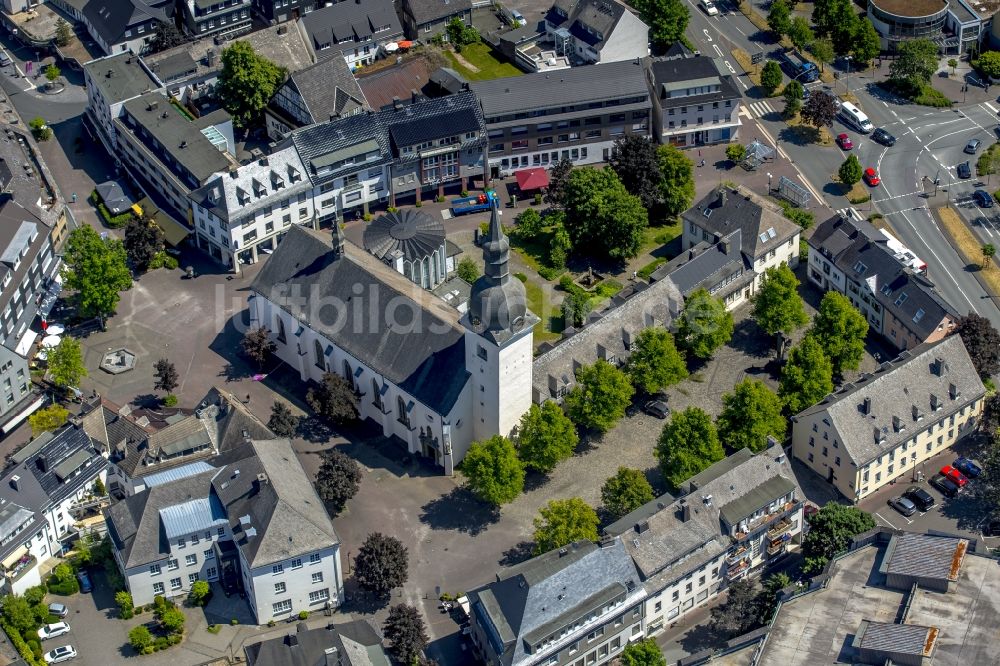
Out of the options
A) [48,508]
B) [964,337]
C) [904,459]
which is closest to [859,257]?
[964,337]

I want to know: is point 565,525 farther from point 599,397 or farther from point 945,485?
point 945,485

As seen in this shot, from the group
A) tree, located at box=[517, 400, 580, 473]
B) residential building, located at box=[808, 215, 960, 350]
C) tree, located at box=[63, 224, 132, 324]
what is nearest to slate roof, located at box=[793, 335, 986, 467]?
residential building, located at box=[808, 215, 960, 350]

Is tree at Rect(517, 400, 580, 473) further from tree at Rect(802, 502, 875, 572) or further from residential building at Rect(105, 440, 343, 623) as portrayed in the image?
tree at Rect(802, 502, 875, 572)

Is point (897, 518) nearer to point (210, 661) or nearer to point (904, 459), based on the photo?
point (904, 459)

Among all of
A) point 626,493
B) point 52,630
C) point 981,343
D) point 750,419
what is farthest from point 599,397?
point 52,630

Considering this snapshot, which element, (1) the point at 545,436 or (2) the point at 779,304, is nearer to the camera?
(1) the point at 545,436

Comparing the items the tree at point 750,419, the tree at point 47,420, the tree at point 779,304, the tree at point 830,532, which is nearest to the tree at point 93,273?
the tree at point 47,420
